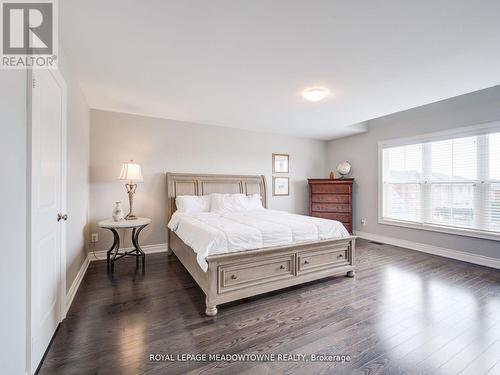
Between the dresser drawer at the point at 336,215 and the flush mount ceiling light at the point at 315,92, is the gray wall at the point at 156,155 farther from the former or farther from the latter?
the flush mount ceiling light at the point at 315,92

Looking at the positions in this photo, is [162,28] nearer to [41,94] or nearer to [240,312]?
[41,94]

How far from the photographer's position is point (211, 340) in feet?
5.62

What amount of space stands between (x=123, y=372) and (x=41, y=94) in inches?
78.3

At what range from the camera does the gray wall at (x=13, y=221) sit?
1.10 meters

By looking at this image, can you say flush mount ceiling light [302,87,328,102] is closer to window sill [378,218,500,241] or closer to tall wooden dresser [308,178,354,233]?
tall wooden dresser [308,178,354,233]

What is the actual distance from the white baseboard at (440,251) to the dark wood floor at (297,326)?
1.84 feet

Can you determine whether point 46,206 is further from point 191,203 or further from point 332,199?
point 332,199

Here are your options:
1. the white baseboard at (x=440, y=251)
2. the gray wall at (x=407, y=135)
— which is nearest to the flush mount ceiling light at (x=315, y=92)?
the gray wall at (x=407, y=135)

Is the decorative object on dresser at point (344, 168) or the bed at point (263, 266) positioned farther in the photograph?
the decorative object on dresser at point (344, 168)

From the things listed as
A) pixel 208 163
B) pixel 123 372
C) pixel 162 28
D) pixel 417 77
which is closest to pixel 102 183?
pixel 208 163

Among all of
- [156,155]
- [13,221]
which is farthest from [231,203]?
[13,221]

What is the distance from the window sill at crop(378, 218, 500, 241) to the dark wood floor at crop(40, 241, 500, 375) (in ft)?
2.39

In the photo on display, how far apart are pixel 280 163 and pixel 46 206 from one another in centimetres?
442

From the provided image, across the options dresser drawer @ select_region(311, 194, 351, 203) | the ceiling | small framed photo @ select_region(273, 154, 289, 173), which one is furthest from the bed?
small framed photo @ select_region(273, 154, 289, 173)
